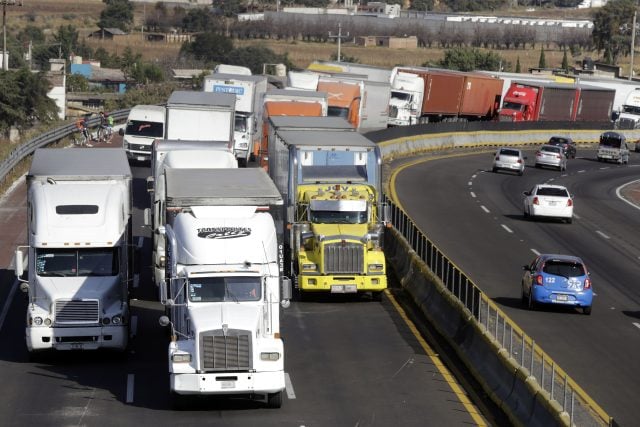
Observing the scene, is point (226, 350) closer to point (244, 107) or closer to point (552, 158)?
point (244, 107)

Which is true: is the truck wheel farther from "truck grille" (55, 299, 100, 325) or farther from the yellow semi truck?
the yellow semi truck

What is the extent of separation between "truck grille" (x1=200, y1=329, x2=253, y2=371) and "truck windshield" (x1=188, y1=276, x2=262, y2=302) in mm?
916

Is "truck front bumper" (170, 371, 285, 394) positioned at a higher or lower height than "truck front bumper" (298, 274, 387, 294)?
higher

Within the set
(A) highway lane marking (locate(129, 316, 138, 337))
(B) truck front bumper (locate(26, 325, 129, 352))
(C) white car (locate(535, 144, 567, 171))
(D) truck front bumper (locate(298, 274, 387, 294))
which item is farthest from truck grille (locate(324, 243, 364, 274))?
(C) white car (locate(535, 144, 567, 171))

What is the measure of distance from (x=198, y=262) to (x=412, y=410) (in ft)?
14.9

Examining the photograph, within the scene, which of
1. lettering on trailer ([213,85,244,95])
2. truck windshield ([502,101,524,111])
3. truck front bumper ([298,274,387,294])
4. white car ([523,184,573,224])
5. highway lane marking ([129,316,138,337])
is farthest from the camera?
truck windshield ([502,101,524,111])

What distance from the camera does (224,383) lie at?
21312 mm

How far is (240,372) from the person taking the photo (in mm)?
21359

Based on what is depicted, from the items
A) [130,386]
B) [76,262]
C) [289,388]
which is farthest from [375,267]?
[130,386]

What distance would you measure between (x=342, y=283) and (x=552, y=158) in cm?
4470

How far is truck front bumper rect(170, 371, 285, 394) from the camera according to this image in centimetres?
2123

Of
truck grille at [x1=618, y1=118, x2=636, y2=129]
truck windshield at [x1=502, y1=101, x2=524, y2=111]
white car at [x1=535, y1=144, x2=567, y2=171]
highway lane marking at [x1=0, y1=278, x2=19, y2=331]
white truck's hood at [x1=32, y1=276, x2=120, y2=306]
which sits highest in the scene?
white truck's hood at [x1=32, y1=276, x2=120, y2=306]

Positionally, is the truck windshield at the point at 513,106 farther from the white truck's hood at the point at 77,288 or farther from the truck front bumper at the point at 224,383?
the truck front bumper at the point at 224,383

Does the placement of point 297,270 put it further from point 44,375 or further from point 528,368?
point 528,368
